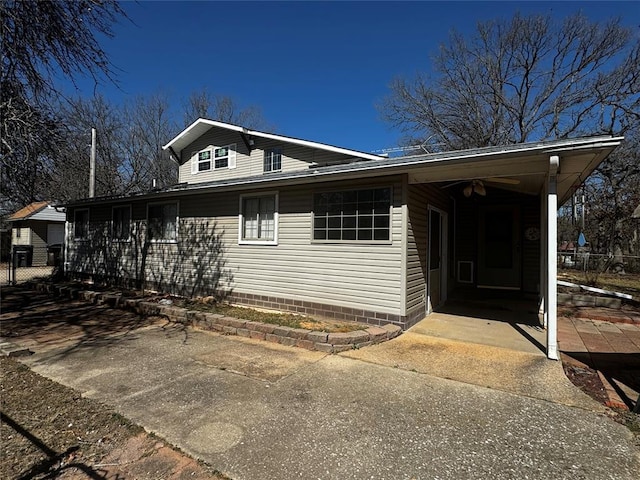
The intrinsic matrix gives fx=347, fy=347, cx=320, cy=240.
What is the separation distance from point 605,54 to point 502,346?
61.5 ft

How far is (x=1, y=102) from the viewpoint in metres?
5.52

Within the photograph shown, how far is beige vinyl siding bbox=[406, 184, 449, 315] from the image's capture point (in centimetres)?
582

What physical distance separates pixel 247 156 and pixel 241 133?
0.94 meters

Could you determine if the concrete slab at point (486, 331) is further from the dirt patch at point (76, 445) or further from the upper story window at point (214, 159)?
the upper story window at point (214, 159)

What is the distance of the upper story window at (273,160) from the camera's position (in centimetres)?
1382

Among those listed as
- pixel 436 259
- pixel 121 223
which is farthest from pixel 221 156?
pixel 436 259

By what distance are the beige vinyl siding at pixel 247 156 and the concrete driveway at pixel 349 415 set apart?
8.70 m

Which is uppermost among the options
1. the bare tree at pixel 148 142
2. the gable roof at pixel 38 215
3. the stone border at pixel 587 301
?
the bare tree at pixel 148 142

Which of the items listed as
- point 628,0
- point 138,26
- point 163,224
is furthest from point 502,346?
point 628,0

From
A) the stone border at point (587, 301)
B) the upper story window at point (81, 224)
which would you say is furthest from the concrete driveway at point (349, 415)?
the upper story window at point (81, 224)

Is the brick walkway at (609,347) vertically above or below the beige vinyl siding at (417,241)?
below

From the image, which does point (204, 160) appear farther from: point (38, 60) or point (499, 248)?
point (499, 248)

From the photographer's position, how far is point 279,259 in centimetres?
722

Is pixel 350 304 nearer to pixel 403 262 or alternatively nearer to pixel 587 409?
pixel 403 262
